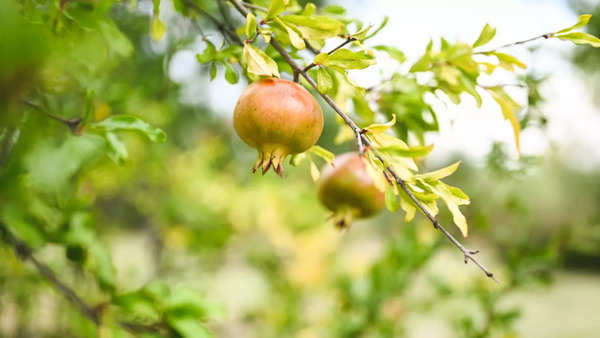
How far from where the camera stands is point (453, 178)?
11.0 feet

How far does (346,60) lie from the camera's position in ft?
1.62

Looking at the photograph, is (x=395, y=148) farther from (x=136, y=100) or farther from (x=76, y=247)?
(x=136, y=100)

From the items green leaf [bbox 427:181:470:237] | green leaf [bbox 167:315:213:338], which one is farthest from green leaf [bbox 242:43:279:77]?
green leaf [bbox 167:315:213:338]

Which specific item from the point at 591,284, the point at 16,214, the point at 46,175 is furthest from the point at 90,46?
the point at 591,284

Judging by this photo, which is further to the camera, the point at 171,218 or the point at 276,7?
the point at 171,218

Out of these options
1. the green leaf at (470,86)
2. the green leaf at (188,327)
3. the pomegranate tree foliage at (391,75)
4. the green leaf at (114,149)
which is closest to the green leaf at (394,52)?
the pomegranate tree foliage at (391,75)

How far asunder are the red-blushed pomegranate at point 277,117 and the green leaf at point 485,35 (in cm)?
26

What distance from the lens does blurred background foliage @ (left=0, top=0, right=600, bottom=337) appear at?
544 mm

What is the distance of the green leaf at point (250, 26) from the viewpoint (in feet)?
1.62

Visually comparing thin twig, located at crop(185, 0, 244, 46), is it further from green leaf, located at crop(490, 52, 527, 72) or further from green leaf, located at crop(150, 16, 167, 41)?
green leaf, located at crop(490, 52, 527, 72)

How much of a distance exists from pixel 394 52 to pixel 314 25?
26 centimetres

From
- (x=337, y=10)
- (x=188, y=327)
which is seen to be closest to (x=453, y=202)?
(x=337, y=10)

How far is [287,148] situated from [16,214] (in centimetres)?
58

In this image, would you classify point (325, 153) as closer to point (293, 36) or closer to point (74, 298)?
point (293, 36)
